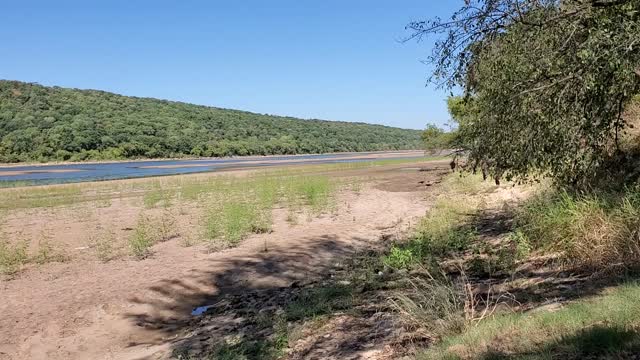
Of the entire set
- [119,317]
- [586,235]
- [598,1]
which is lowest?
[119,317]

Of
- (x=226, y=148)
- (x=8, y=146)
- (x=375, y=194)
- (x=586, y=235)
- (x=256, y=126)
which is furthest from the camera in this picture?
(x=256, y=126)

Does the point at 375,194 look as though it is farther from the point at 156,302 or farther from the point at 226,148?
the point at 226,148

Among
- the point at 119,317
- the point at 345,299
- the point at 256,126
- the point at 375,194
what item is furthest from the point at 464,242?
the point at 256,126

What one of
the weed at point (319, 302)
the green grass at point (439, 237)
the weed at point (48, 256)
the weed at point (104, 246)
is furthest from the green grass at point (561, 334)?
the weed at point (48, 256)

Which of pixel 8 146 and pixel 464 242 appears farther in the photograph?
pixel 8 146

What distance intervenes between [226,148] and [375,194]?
8894 cm

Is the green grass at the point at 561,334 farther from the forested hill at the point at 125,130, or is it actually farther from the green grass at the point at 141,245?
the forested hill at the point at 125,130

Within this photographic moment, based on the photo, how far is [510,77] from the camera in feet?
23.4

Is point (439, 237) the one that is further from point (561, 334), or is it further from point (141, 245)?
point (561, 334)

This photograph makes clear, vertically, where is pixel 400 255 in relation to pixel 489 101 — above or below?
below

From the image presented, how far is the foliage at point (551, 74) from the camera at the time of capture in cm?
584

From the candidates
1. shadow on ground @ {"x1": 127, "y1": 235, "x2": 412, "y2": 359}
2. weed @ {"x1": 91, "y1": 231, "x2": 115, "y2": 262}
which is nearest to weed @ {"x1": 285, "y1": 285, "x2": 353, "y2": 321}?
shadow on ground @ {"x1": 127, "y1": 235, "x2": 412, "y2": 359}

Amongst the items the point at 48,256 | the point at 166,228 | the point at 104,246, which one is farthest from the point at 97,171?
the point at 48,256

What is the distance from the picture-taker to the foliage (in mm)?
5840
